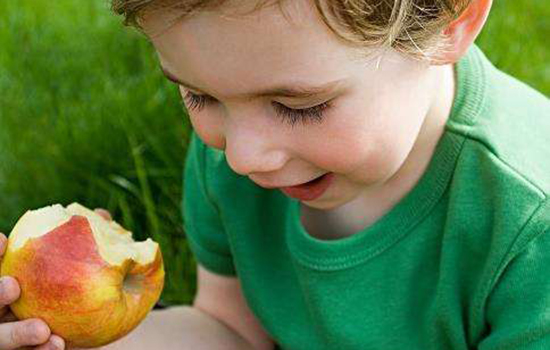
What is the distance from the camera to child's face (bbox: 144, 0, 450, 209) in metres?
1.28

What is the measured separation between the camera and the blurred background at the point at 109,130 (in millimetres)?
2338

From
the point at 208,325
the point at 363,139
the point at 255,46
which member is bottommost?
the point at 208,325

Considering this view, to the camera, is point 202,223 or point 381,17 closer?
point 381,17

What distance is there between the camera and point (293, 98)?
1346 millimetres

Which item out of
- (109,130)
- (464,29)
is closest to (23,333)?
(464,29)

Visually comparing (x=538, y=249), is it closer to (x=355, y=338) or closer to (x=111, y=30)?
(x=355, y=338)

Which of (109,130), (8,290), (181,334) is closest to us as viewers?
(8,290)

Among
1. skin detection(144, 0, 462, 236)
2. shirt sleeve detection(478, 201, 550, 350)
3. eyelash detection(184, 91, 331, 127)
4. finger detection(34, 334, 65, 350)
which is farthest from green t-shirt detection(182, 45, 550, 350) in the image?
finger detection(34, 334, 65, 350)

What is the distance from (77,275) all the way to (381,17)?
0.52m

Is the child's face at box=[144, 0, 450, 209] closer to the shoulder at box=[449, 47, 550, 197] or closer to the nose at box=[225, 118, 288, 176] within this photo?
the nose at box=[225, 118, 288, 176]

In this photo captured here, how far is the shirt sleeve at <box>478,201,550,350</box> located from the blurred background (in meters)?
0.86

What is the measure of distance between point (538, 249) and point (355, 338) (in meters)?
0.36

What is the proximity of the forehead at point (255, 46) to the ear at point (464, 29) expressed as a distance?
0.19 metres

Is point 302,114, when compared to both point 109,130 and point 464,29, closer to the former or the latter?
point 464,29
